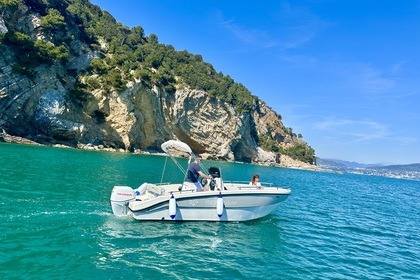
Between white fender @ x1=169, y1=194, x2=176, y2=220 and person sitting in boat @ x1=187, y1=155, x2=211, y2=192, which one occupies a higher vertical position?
person sitting in boat @ x1=187, y1=155, x2=211, y2=192

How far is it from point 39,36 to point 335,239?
56.3 metres

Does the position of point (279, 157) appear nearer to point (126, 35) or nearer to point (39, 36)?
point (126, 35)

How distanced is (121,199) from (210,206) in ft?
11.4

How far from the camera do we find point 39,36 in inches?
2036

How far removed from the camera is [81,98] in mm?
53812

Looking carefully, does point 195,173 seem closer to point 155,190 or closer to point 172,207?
point 172,207

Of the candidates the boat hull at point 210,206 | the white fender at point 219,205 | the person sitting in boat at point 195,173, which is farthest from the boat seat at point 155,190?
the white fender at point 219,205

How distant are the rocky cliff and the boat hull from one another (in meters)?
43.6

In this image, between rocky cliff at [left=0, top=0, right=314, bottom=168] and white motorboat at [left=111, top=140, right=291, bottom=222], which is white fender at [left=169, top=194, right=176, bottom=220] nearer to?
white motorboat at [left=111, top=140, right=291, bottom=222]

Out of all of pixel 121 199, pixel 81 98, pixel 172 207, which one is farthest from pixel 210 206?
pixel 81 98

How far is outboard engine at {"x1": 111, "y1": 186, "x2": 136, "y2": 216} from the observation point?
1152cm

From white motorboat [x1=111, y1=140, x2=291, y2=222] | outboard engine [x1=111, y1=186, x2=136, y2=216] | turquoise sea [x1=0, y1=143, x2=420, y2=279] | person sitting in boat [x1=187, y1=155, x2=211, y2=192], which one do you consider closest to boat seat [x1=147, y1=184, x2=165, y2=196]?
white motorboat [x1=111, y1=140, x2=291, y2=222]

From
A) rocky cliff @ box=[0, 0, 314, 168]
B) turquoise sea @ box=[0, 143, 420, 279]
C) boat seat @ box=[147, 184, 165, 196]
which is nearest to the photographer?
turquoise sea @ box=[0, 143, 420, 279]

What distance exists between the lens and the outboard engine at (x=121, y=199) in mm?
11516
